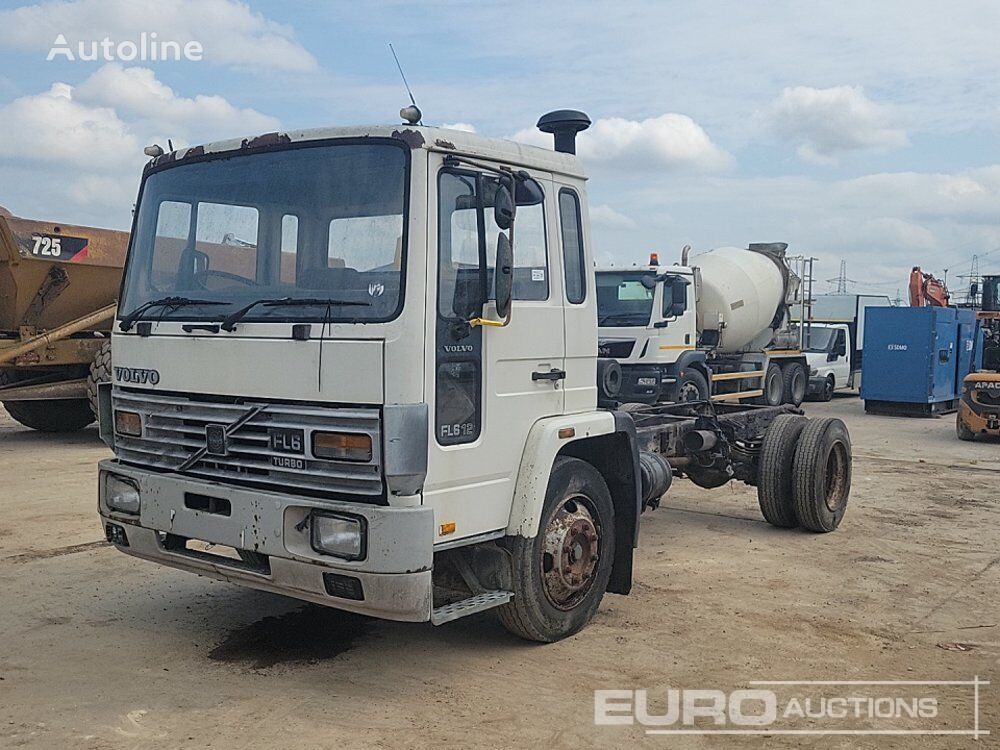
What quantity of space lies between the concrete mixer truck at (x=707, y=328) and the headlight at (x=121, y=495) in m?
8.29

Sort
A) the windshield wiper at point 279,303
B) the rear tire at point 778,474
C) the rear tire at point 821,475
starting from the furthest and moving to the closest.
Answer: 1. the rear tire at point 778,474
2. the rear tire at point 821,475
3. the windshield wiper at point 279,303

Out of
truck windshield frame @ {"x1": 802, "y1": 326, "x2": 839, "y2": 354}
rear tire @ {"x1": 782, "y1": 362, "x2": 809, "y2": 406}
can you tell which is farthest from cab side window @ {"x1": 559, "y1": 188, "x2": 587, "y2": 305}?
truck windshield frame @ {"x1": 802, "y1": 326, "x2": 839, "y2": 354}

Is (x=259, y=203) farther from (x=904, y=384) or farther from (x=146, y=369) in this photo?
(x=904, y=384)

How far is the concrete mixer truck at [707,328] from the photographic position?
15.9 meters

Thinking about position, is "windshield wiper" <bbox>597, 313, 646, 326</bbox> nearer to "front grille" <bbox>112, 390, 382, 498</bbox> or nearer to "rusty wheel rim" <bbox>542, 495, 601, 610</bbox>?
"rusty wheel rim" <bbox>542, 495, 601, 610</bbox>

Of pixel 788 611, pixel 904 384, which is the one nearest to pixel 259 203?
Answer: pixel 788 611

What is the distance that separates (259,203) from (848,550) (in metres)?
5.51

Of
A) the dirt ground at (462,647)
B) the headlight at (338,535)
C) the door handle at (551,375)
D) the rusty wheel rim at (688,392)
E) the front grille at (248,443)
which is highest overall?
the door handle at (551,375)

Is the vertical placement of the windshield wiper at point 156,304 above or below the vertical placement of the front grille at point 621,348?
above

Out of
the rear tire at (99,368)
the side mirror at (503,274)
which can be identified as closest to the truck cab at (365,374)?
the side mirror at (503,274)

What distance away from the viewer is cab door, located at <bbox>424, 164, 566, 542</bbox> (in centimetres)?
466

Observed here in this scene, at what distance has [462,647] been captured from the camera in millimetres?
5586

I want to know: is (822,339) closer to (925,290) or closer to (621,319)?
(925,290)

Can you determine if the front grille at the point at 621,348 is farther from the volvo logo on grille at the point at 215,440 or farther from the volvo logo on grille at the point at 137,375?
the volvo logo on grille at the point at 215,440
